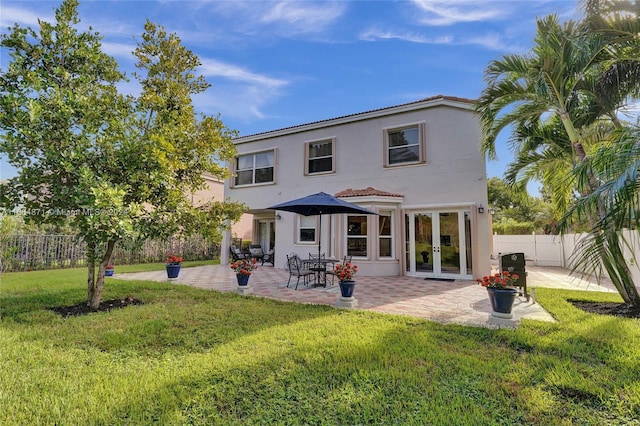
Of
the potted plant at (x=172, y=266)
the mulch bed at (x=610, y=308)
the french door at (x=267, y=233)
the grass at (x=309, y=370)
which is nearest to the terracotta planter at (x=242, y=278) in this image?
the grass at (x=309, y=370)

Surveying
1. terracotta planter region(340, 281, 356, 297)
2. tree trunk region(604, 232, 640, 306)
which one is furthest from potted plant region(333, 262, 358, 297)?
tree trunk region(604, 232, 640, 306)

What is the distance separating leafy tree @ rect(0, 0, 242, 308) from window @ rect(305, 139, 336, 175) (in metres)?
8.22

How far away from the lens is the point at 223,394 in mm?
3459

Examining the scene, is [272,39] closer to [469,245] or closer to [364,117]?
[364,117]

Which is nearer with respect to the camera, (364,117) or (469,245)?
(469,245)

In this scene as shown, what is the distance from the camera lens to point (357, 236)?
13.7 meters

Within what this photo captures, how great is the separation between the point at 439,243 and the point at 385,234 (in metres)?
2.29

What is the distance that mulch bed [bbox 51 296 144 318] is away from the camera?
22.3 ft

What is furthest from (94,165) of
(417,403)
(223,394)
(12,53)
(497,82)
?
(497,82)

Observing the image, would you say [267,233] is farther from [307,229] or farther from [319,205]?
[319,205]

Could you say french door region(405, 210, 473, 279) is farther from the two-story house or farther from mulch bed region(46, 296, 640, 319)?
mulch bed region(46, 296, 640, 319)

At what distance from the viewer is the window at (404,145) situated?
43.7 feet

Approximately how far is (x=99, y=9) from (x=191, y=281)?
878cm

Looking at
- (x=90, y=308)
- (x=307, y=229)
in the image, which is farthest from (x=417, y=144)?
(x=90, y=308)
